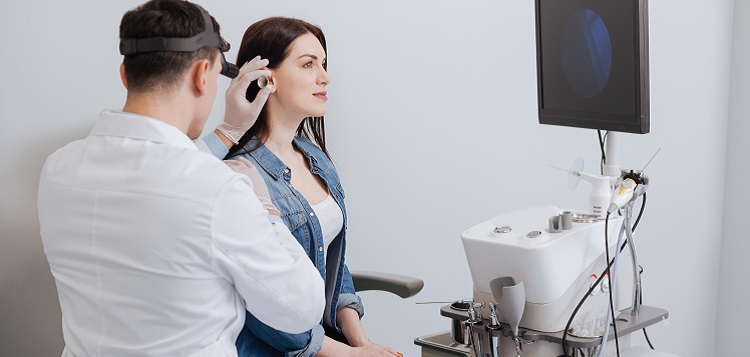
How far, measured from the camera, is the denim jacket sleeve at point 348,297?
1966 millimetres

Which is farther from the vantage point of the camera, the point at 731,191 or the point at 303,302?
the point at 731,191

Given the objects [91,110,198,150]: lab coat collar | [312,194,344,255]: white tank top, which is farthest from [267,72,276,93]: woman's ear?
[91,110,198,150]: lab coat collar

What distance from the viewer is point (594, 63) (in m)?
1.72

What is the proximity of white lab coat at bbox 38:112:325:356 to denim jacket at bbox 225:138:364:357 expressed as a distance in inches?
13.6

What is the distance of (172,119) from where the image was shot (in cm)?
126

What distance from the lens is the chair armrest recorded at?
2096 millimetres

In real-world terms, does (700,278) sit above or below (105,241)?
below

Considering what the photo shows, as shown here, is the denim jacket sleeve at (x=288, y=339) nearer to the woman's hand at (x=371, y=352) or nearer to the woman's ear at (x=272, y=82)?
the woman's hand at (x=371, y=352)

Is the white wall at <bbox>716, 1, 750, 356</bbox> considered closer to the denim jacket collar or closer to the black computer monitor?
the black computer monitor

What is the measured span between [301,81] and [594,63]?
2.07 ft

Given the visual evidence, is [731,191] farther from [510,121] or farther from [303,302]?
[303,302]

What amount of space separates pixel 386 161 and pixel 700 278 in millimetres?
1817

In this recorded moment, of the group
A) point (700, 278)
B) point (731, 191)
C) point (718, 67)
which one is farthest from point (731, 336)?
point (718, 67)

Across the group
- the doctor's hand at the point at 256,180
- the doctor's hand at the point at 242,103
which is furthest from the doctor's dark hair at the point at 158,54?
the doctor's hand at the point at 242,103
